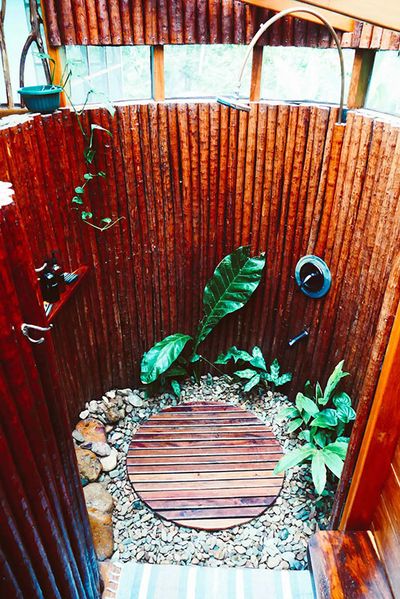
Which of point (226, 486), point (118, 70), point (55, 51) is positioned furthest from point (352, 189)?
point (226, 486)

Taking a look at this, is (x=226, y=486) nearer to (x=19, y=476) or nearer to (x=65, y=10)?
(x=19, y=476)

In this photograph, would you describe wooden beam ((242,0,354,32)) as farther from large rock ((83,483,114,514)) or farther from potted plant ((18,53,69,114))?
large rock ((83,483,114,514))

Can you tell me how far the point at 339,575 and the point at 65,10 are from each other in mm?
3135

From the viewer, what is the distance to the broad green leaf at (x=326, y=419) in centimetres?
340

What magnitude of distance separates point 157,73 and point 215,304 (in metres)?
1.79

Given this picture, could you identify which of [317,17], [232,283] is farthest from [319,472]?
[317,17]

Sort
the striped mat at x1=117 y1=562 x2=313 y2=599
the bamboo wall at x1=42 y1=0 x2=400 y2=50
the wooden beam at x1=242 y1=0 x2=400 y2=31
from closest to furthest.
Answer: the wooden beam at x1=242 y1=0 x2=400 y2=31 < the striped mat at x1=117 y1=562 x2=313 y2=599 < the bamboo wall at x1=42 y1=0 x2=400 y2=50

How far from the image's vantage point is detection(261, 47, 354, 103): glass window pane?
128 inches

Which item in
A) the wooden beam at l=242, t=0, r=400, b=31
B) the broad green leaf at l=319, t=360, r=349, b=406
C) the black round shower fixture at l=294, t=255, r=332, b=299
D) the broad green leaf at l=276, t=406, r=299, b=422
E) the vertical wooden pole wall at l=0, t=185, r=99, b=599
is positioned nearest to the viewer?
the vertical wooden pole wall at l=0, t=185, r=99, b=599

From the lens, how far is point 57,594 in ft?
5.80

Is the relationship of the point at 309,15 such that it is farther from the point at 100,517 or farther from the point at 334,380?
the point at 100,517

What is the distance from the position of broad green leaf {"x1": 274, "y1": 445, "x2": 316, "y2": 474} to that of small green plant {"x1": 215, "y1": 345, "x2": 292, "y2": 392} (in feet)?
2.76

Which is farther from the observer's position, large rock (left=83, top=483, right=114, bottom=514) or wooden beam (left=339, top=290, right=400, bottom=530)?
large rock (left=83, top=483, right=114, bottom=514)

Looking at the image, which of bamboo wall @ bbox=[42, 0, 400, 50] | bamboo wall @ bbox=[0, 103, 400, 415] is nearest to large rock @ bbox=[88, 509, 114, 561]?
bamboo wall @ bbox=[0, 103, 400, 415]
